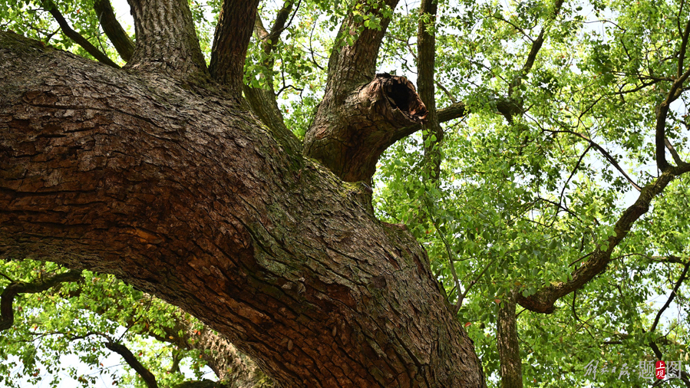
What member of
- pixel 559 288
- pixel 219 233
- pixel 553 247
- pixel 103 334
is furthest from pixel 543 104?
pixel 103 334

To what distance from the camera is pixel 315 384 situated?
243cm

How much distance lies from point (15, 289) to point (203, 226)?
6.29 metres

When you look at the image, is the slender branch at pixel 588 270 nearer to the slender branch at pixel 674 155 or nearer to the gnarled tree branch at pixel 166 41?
the slender branch at pixel 674 155

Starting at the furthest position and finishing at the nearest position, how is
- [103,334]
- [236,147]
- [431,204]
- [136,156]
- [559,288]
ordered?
[103,334]
[559,288]
[431,204]
[236,147]
[136,156]

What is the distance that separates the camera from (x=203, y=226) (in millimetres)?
2154

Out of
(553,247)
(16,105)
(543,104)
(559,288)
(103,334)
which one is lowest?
(103,334)

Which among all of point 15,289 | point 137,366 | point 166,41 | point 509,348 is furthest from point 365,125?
point 15,289

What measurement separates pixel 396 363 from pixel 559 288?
5.75 metres

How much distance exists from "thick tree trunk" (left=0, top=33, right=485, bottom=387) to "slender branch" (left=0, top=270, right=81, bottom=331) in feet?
18.1

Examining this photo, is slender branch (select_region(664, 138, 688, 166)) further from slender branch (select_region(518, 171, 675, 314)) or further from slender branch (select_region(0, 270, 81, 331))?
slender branch (select_region(0, 270, 81, 331))

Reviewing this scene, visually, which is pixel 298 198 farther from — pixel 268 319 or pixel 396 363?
pixel 396 363

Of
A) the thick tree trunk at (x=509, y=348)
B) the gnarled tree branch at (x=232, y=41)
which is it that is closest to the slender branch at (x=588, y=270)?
the thick tree trunk at (x=509, y=348)

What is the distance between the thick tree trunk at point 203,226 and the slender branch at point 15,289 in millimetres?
5507

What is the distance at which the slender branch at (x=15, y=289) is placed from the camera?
6.68 meters
